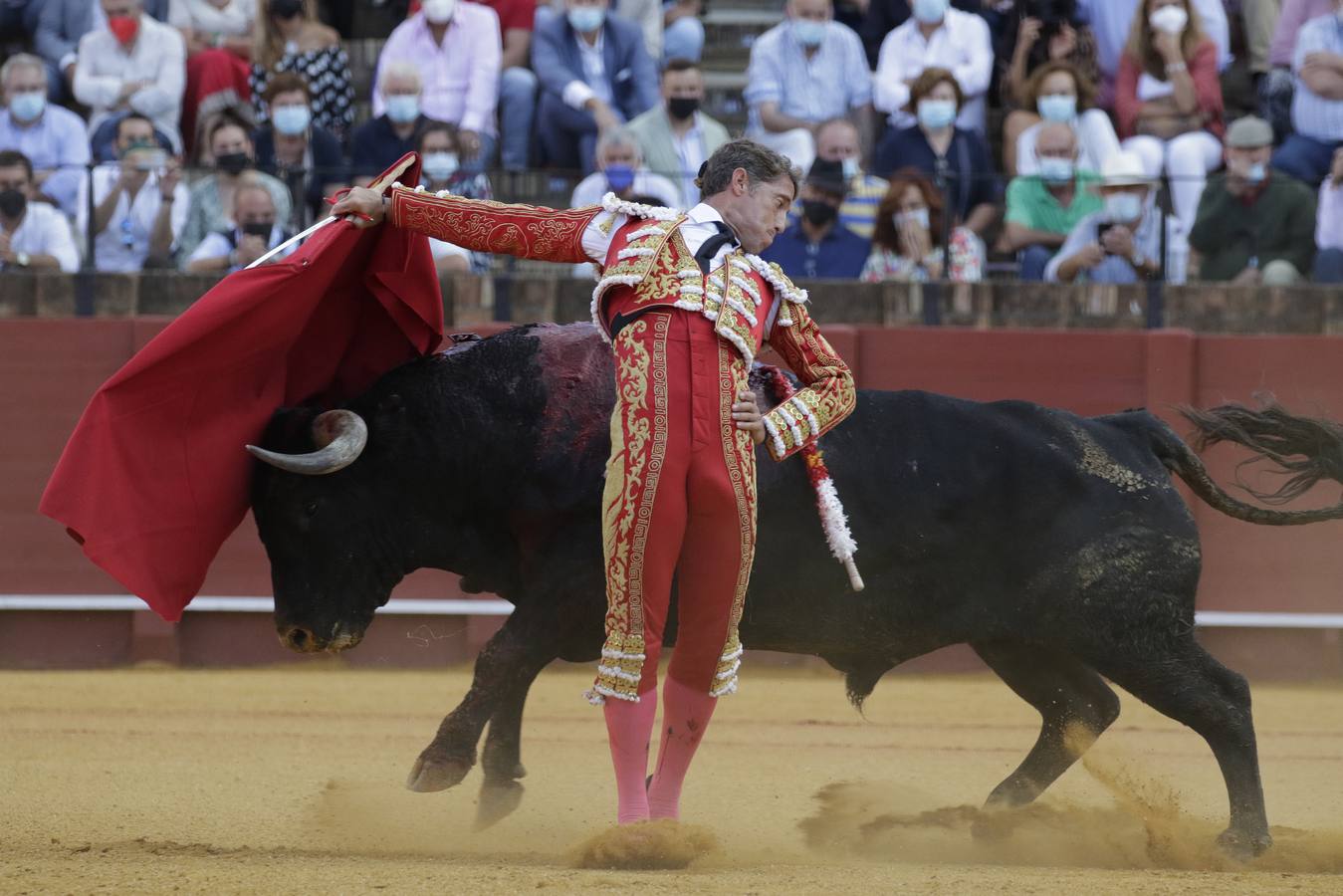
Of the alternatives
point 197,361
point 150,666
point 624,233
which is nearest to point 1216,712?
point 624,233

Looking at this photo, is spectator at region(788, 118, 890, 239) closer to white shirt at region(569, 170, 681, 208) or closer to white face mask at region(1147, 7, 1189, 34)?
white shirt at region(569, 170, 681, 208)

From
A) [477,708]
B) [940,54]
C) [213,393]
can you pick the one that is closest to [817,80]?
[940,54]

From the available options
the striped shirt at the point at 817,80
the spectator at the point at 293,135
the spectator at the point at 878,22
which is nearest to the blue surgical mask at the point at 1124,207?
the striped shirt at the point at 817,80

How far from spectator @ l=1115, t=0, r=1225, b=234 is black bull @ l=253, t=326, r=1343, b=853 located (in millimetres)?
4011

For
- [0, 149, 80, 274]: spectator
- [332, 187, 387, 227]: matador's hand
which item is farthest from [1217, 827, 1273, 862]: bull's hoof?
[0, 149, 80, 274]: spectator

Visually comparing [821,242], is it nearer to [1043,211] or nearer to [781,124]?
[1043,211]

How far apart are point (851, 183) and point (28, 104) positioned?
12.1ft

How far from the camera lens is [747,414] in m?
3.84

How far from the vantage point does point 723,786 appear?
17.7 ft

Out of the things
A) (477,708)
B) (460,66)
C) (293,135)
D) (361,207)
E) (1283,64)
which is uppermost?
(1283,64)

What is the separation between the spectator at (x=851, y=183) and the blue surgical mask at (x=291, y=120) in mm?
2198

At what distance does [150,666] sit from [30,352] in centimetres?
135

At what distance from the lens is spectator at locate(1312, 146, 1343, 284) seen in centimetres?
754

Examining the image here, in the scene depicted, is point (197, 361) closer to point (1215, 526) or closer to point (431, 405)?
point (431, 405)
